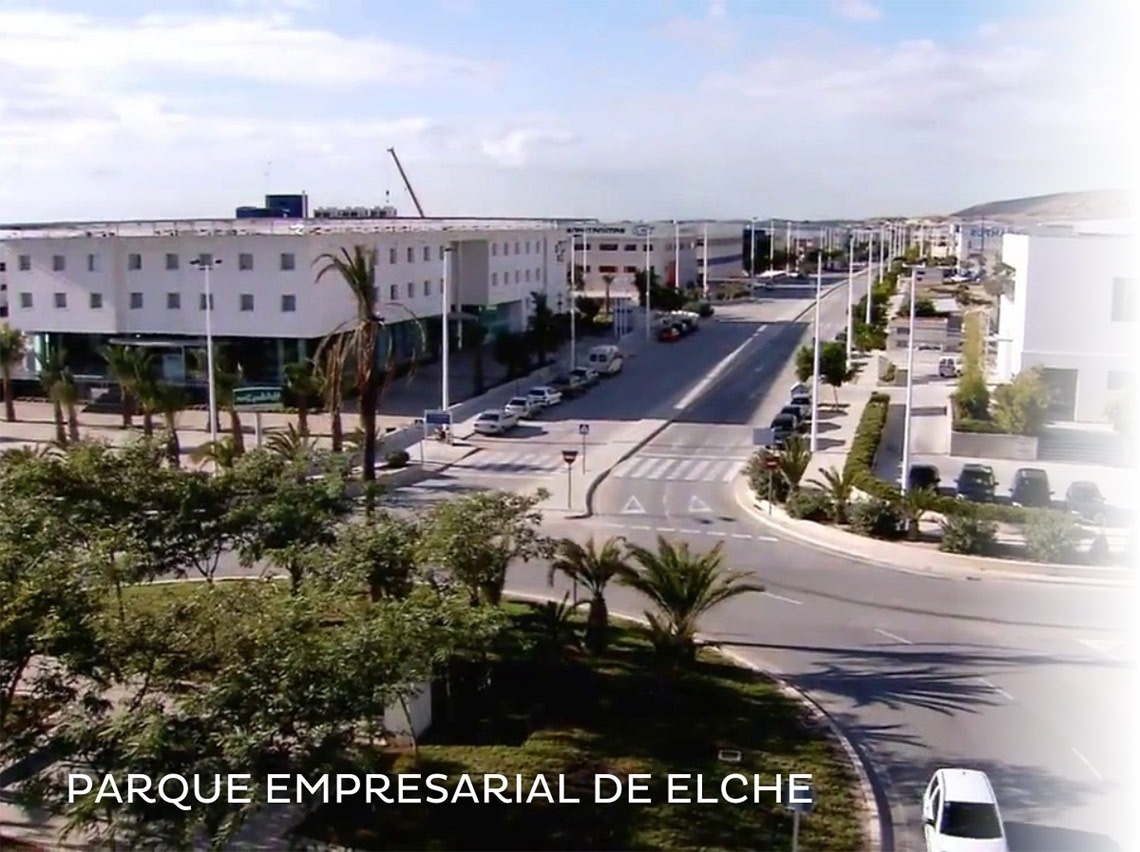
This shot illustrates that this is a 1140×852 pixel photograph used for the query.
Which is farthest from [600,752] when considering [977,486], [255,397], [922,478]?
[255,397]

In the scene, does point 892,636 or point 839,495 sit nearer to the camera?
point 892,636

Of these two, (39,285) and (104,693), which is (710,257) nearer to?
(39,285)

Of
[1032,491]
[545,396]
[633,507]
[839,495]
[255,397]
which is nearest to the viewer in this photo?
[839,495]

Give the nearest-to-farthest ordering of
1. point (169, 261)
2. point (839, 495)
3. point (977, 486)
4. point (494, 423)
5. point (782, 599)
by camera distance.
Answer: point (782, 599)
point (839, 495)
point (977, 486)
point (494, 423)
point (169, 261)

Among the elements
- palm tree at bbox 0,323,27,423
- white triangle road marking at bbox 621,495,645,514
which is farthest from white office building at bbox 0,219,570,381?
white triangle road marking at bbox 621,495,645,514

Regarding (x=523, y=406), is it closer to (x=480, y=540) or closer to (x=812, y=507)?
(x=812, y=507)

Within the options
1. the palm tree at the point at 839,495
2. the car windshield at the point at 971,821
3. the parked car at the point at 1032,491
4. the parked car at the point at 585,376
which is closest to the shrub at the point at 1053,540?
the palm tree at the point at 839,495

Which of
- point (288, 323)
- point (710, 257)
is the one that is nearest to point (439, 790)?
point (288, 323)

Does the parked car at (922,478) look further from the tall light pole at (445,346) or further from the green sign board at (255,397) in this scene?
the green sign board at (255,397)

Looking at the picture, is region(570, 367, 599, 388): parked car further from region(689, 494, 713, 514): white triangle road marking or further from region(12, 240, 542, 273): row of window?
region(689, 494, 713, 514): white triangle road marking
